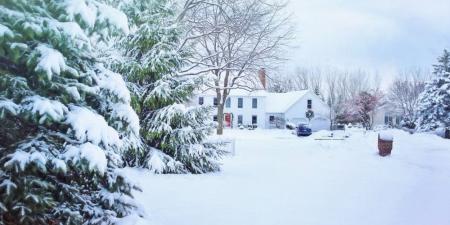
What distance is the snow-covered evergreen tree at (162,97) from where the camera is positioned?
12.2 m

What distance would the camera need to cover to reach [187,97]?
12992mm

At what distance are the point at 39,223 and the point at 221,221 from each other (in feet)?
10.6

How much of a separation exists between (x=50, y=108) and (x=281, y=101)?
61.1m

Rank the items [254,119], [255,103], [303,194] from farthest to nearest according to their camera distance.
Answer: [254,119], [255,103], [303,194]

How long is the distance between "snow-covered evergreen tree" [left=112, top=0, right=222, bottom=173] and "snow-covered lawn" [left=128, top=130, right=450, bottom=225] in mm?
701

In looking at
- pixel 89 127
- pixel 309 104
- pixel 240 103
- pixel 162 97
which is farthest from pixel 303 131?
pixel 89 127

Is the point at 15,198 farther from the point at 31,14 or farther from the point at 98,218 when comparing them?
the point at 31,14

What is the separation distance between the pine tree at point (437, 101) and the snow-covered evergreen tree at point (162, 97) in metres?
30.9

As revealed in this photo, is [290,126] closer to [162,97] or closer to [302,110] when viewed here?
[302,110]

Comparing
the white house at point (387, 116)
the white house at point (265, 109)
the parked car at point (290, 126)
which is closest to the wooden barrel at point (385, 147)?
the parked car at point (290, 126)

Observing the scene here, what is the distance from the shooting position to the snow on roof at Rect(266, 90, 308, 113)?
61500 millimetres

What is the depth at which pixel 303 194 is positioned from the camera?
988 centimetres

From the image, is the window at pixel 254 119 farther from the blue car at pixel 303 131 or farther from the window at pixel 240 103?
the blue car at pixel 303 131

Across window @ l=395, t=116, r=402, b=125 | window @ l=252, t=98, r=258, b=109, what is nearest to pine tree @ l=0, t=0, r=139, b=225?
window @ l=252, t=98, r=258, b=109
